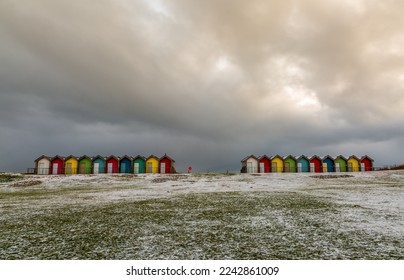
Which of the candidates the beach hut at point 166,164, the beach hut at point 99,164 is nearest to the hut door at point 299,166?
the beach hut at point 166,164

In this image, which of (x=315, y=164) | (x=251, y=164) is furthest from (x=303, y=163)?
(x=251, y=164)

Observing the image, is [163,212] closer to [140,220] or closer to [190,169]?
[140,220]

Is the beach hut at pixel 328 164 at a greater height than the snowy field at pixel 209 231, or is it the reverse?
the beach hut at pixel 328 164

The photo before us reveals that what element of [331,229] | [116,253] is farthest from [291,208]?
[116,253]

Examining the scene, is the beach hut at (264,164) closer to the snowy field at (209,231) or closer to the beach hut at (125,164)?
the beach hut at (125,164)

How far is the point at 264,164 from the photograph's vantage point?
8894cm

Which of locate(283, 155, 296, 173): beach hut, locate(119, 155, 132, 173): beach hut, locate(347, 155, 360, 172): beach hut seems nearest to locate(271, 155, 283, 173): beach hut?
locate(283, 155, 296, 173): beach hut

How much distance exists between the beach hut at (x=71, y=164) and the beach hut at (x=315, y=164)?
258 feet

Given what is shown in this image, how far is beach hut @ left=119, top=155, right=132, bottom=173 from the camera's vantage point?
86.7 m

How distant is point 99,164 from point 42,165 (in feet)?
56.1

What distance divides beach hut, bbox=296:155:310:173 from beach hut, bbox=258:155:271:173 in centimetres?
979

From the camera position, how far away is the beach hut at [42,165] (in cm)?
8194

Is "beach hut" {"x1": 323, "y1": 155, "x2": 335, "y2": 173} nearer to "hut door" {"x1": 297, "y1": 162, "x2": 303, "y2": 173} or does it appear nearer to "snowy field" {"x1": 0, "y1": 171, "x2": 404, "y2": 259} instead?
"hut door" {"x1": 297, "y1": 162, "x2": 303, "y2": 173}

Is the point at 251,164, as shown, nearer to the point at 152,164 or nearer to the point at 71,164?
the point at 152,164
